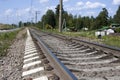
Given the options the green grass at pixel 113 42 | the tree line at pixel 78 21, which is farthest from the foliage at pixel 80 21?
the green grass at pixel 113 42

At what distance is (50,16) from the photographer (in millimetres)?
147375

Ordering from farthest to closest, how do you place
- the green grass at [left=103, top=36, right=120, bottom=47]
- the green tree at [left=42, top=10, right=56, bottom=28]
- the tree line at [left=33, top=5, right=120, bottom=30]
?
1. the green tree at [left=42, top=10, right=56, bottom=28]
2. the tree line at [left=33, top=5, right=120, bottom=30]
3. the green grass at [left=103, top=36, right=120, bottom=47]

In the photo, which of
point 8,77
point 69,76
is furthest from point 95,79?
→ point 8,77

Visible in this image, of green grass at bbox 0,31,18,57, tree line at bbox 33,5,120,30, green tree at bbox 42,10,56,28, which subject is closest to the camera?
green grass at bbox 0,31,18,57

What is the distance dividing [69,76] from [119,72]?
1.57m

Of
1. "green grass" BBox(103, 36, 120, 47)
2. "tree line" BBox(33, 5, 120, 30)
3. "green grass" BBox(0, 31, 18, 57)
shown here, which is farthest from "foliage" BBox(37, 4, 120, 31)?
"green grass" BBox(103, 36, 120, 47)

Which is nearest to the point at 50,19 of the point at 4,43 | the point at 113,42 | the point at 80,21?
the point at 80,21

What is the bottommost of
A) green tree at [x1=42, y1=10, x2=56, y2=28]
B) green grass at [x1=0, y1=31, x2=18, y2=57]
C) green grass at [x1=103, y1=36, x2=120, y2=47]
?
green grass at [x1=0, y1=31, x2=18, y2=57]

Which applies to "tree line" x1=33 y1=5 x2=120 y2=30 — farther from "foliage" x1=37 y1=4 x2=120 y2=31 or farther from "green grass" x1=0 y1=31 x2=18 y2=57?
"green grass" x1=0 y1=31 x2=18 y2=57

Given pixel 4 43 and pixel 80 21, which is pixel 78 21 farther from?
pixel 4 43

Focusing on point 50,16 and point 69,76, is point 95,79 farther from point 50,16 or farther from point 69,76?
point 50,16

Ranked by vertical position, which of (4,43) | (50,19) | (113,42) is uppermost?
(50,19)

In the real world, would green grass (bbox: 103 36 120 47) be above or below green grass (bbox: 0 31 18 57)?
above

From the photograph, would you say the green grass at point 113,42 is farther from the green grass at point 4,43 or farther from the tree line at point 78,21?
the tree line at point 78,21
